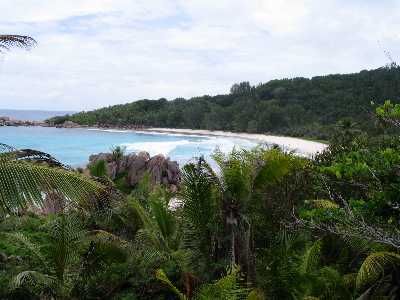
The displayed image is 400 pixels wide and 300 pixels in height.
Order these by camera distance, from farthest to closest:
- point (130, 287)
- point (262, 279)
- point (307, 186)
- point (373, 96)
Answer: point (373, 96), point (307, 186), point (130, 287), point (262, 279)

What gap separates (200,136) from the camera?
79.8 metres

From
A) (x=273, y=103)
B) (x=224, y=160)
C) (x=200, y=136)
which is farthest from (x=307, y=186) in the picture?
(x=273, y=103)

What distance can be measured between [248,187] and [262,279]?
1255 mm

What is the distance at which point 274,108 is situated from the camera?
7906 centimetres

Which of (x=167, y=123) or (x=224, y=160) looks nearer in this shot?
(x=224, y=160)

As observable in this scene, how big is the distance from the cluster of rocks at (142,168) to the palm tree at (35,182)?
1657 centimetres

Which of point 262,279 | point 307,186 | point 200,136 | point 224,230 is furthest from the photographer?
point 200,136

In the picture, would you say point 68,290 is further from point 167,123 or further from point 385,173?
point 167,123

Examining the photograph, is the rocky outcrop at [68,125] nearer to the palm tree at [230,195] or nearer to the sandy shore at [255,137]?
the sandy shore at [255,137]

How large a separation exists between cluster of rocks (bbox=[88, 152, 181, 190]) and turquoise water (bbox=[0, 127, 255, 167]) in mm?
18063

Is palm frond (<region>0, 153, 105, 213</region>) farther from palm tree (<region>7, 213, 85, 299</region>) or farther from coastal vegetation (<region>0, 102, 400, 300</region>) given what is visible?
palm tree (<region>7, 213, 85, 299</region>)

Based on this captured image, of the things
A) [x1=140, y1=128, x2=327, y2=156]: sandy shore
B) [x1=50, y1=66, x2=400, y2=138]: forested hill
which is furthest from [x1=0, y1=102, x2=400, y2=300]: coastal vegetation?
[x1=50, y1=66, x2=400, y2=138]: forested hill

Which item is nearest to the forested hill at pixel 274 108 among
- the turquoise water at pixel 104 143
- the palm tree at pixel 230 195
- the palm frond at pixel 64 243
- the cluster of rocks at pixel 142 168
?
the turquoise water at pixel 104 143

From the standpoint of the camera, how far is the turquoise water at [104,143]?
54.5 m
